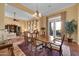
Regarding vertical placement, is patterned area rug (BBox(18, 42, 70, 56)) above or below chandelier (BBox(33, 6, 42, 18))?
below

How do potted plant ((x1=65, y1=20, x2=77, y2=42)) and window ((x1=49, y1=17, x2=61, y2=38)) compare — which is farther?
window ((x1=49, y1=17, x2=61, y2=38))

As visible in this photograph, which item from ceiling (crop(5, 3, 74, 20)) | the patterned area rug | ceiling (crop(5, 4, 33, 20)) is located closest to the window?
ceiling (crop(5, 3, 74, 20))

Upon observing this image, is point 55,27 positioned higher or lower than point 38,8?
lower

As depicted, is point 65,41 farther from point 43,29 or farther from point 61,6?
point 61,6

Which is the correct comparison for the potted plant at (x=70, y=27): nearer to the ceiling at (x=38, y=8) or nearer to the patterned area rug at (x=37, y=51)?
the patterned area rug at (x=37, y=51)

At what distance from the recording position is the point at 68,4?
2.29 meters

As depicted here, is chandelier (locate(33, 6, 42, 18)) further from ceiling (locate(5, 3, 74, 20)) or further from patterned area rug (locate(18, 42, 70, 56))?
patterned area rug (locate(18, 42, 70, 56))

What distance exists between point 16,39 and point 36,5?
869 millimetres

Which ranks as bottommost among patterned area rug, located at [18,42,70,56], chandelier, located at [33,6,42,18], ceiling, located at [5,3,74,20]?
patterned area rug, located at [18,42,70,56]

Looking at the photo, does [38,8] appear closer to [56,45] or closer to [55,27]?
[55,27]

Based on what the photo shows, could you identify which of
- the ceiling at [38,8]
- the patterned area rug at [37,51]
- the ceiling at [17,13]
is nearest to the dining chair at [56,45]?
the patterned area rug at [37,51]

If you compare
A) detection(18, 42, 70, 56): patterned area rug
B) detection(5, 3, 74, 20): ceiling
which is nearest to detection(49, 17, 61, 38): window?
detection(5, 3, 74, 20): ceiling

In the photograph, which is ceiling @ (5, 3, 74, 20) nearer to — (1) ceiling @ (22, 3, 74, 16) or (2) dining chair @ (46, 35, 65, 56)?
(1) ceiling @ (22, 3, 74, 16)

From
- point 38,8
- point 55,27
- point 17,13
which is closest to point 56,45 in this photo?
point 55,27
